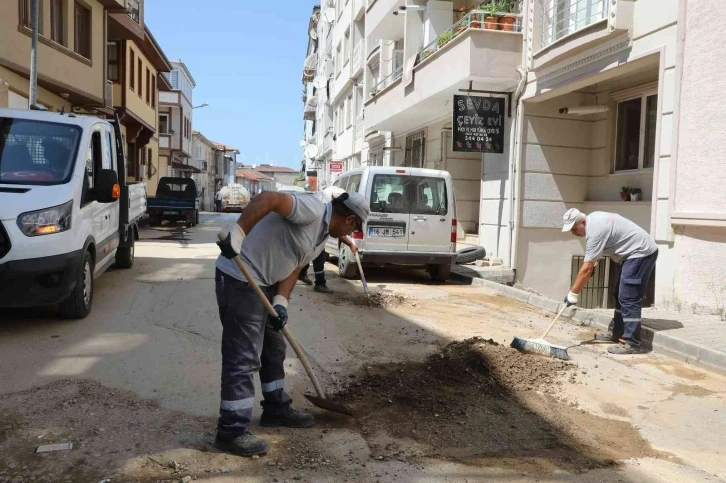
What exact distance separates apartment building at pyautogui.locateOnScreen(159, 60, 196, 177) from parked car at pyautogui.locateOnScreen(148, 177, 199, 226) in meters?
19.7

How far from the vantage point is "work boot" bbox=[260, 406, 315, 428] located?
155 inches

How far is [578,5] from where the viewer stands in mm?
11000

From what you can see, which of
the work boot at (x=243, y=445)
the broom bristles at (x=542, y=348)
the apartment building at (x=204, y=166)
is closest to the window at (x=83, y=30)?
the broom bristles at (x=542, y=348)

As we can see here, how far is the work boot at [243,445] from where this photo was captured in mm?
3438

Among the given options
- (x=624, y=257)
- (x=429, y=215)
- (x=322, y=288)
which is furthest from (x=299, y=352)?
(x=429, y=215)

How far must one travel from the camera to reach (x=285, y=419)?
3945 millimetres

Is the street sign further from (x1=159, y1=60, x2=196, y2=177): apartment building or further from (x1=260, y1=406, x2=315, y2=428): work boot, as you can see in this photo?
(x1=159, y1=60, x2=196, y2=177): apartment building

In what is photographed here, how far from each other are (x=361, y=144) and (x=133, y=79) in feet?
31.7

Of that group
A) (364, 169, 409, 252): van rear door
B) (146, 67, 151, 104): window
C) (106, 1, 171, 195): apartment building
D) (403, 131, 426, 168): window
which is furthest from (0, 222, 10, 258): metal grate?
(146, 67, 151, 104): window

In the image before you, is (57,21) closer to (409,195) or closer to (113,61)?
(113,61)

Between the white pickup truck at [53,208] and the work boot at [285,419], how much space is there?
3.01m

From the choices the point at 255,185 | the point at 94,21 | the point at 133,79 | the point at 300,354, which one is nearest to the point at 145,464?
the point at 300,354

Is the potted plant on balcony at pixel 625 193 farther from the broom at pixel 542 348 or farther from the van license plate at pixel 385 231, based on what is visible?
the broom at pixel 542 348

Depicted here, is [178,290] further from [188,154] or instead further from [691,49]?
[188,154]
